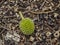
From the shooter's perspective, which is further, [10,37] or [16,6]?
[16,6]

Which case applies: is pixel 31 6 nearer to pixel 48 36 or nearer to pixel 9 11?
pixel 9 11

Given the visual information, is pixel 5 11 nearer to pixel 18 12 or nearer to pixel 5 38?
pixel 18 12

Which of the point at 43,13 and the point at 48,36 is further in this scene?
the point at 43,13

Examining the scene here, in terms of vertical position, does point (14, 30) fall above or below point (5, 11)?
below

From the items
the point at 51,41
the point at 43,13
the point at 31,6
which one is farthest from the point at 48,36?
the point at 31,6

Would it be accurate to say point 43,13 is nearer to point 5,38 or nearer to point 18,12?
point 18,12

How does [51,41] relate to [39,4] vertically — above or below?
below

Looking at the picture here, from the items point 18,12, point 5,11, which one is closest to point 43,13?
point 18,12

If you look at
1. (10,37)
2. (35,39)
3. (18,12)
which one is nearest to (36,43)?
(35,39)
